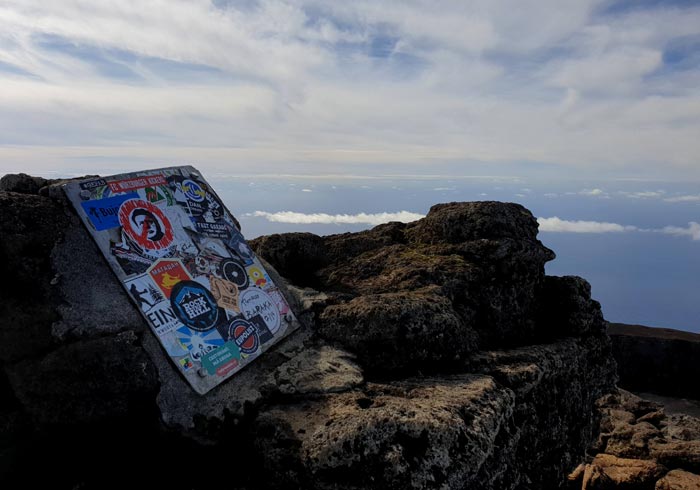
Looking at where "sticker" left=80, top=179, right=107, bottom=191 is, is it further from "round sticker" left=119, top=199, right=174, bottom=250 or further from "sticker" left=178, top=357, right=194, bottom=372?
"sticker" left=178, top=357, right=194, bottom=372

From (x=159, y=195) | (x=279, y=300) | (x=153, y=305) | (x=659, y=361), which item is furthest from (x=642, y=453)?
(x=159, y=195)

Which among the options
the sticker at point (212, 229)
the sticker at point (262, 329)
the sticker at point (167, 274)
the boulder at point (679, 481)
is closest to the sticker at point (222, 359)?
the sticker at point (262, 329)

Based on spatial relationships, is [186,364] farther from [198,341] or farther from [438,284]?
[438,284]

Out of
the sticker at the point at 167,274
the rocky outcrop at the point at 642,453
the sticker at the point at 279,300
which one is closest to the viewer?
the sticker at the point at 167,274

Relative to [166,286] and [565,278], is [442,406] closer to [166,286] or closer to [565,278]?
[166,286]

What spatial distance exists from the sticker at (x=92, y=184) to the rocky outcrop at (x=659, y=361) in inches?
780

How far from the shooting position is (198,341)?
22.4ft

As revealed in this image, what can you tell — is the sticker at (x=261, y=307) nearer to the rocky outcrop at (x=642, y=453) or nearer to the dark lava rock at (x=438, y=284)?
the dark lava rock at (x=438, y=284)

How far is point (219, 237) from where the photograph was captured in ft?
28.4

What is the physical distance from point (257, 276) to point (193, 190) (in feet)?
6.11

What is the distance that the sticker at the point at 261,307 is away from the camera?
25.7 ft

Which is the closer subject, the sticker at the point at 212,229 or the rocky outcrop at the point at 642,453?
the sticker at the point at 212,229

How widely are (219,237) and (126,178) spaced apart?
1.63 metres

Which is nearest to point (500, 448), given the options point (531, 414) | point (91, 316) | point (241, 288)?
point (531, 414)
